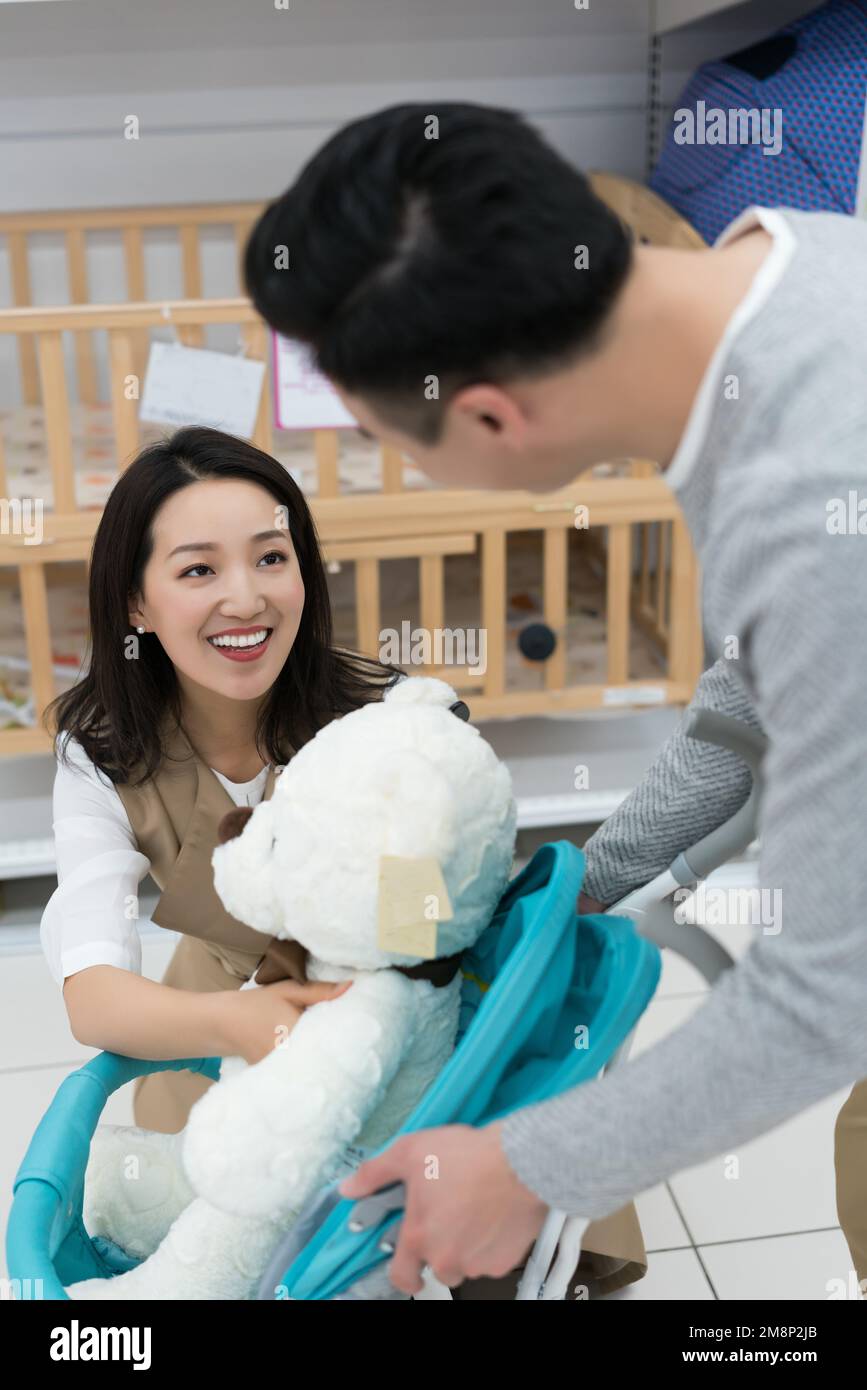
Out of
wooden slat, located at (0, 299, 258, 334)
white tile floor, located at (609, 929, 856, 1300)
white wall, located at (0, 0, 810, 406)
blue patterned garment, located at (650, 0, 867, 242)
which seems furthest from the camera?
white wall, located at (0, 0, 810, 406)

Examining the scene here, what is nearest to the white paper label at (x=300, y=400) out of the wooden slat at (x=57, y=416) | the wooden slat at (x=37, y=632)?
the wooden slat at (x=57, y=416)

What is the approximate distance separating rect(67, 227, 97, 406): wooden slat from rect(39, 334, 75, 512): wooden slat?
631 millimetres

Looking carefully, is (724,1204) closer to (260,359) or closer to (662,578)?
(662,578)

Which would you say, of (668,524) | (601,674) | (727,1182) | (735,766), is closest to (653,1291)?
(727,1182)

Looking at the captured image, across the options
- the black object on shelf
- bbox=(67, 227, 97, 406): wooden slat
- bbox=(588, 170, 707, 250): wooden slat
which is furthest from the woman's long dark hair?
bbox=(67, 227, 97, 406): wooden slat

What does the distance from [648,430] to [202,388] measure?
128cm

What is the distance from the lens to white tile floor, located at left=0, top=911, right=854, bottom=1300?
54.5 inches

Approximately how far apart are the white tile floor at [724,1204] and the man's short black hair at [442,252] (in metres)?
0.82

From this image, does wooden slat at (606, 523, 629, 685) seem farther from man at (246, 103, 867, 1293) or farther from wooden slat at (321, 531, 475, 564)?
man at (246, 103, 867, 1293)

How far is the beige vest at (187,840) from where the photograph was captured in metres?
1.12

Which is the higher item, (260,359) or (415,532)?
(260,359)

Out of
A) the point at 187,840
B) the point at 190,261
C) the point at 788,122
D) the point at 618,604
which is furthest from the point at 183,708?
the point at 190,261

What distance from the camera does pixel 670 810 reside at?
0.95 m

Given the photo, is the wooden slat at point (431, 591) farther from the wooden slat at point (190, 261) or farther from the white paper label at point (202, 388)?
the wooden slat at point (190, 261)
